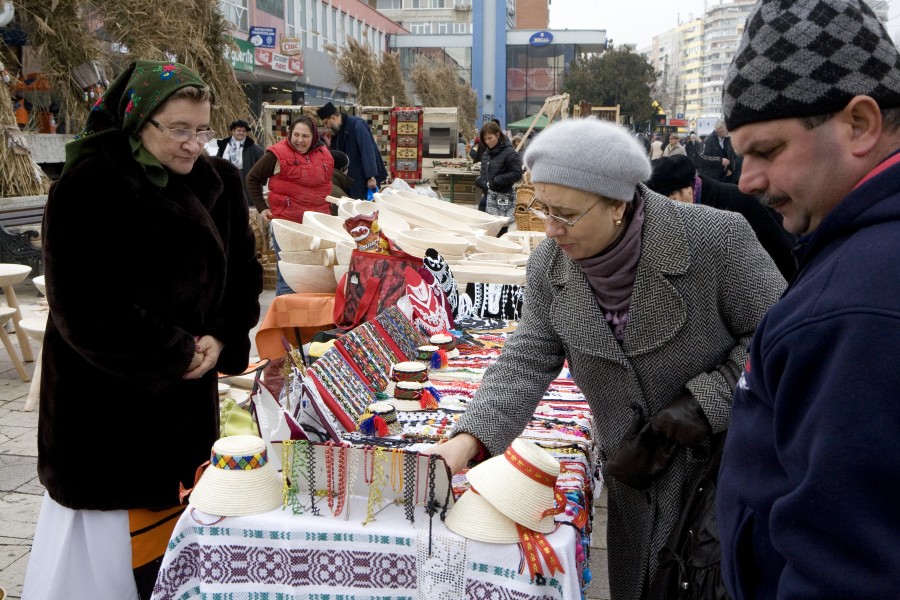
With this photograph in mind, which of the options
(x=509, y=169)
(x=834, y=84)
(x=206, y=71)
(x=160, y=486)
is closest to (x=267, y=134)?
(x=206, y=71)

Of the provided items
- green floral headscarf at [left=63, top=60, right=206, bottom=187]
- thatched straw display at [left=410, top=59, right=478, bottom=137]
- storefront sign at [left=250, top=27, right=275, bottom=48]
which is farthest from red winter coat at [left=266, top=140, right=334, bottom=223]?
thatched straw display at [left=410, top=59, right=478, bottom=137]

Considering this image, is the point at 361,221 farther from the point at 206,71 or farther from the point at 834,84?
the point at 206,71

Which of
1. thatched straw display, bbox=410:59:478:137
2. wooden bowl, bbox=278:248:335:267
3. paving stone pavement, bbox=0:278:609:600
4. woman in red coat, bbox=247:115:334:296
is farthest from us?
thatched straw display, bbox=410:59:478:137

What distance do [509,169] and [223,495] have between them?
325 inches

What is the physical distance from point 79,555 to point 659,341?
174 cm

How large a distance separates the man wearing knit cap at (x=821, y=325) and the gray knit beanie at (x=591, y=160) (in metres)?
0.72

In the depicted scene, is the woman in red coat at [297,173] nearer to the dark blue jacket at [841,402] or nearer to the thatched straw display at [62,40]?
the thatched straw display at [62,40]

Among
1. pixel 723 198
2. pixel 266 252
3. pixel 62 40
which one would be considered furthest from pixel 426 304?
pixel 62 40

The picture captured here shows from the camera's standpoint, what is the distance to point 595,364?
79.8 inches

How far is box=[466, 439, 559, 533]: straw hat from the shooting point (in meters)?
1.66

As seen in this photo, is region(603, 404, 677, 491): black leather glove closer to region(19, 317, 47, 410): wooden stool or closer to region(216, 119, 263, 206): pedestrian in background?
region(19, 317, 47, 410): wooden stool

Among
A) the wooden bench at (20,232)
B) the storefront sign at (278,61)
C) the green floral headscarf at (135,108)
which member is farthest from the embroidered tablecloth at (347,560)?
the storefront sign at (278,61)

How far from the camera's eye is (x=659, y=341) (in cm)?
191

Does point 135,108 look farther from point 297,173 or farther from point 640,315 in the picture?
point 297,173
